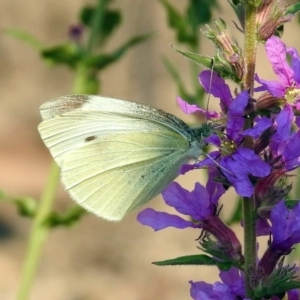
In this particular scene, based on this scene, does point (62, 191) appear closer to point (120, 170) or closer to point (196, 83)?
point (196, 83)

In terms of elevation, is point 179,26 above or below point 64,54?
Answer: above

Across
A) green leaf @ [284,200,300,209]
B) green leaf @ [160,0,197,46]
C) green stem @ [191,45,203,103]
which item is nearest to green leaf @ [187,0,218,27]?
green leaf @ [160,0,197,46]

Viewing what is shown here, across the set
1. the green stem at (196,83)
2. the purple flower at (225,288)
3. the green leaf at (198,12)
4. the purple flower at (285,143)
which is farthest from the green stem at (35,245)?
the purple flower at (285,143)

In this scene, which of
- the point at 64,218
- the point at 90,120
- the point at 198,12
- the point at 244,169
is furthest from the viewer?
the point at 198,12

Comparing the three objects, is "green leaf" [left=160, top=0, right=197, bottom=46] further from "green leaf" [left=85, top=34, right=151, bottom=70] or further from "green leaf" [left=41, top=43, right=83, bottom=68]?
"green leaf" [left=41, top=43, right=83, bottom=68]

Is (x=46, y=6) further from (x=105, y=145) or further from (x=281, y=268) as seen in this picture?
(x=281, y=268)

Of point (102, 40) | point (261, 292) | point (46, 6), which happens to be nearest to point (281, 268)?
point (261, 292)

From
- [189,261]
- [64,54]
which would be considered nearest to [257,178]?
[189,261]

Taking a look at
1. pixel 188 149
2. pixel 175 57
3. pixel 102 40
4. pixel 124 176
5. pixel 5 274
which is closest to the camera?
pixel 188 149
